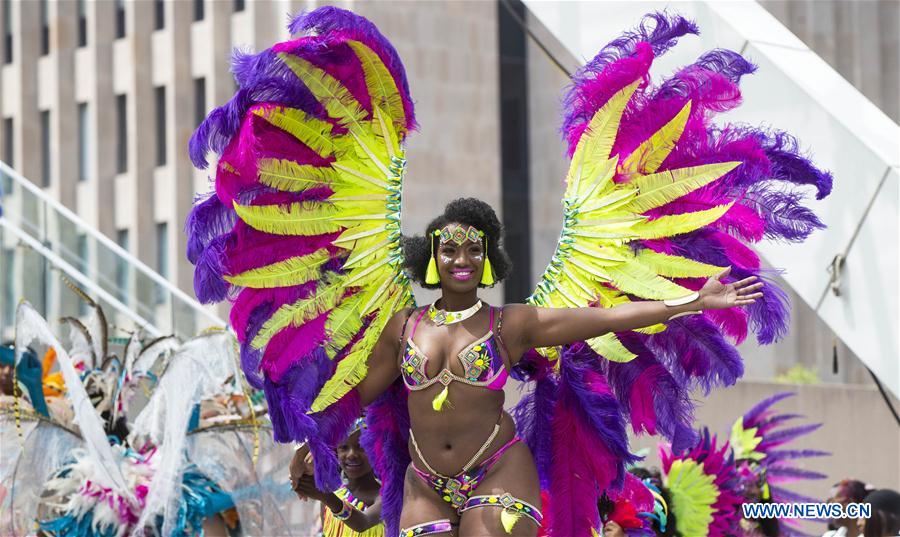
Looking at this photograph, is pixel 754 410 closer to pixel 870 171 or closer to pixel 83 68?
pixel 870 171

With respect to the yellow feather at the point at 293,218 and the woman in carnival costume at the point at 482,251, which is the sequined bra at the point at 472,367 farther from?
the yellow feather at the point at 293,218

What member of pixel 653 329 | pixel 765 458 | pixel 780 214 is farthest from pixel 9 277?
pixel 780 214

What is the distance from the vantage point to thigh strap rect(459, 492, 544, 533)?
558cm

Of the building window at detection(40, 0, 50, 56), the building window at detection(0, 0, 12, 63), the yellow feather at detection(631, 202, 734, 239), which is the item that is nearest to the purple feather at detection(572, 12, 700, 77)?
the yellow feather at detection(631, 202, 734, 239)

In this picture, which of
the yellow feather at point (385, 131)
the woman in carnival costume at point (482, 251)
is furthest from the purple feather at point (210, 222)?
the yellow feather at point (385, 131)

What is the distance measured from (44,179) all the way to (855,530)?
78.5 ft

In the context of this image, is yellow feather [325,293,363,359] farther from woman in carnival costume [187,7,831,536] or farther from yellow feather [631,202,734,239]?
yellow feather [631,202,734,239]

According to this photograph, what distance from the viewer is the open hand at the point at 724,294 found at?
18.1ft

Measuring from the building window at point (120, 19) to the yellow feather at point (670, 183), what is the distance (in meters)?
24.1

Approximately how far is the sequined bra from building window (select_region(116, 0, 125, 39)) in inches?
954

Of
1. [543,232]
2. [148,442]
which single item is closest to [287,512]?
[148,442]

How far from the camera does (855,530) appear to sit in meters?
8.23

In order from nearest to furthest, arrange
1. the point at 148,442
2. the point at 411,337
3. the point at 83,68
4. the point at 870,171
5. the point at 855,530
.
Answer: the point at 411,337 < the point at 870,171 < the point at 855,530 < the point at 148,442 < the point at 83,68

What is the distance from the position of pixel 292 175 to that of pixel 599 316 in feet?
4.35
